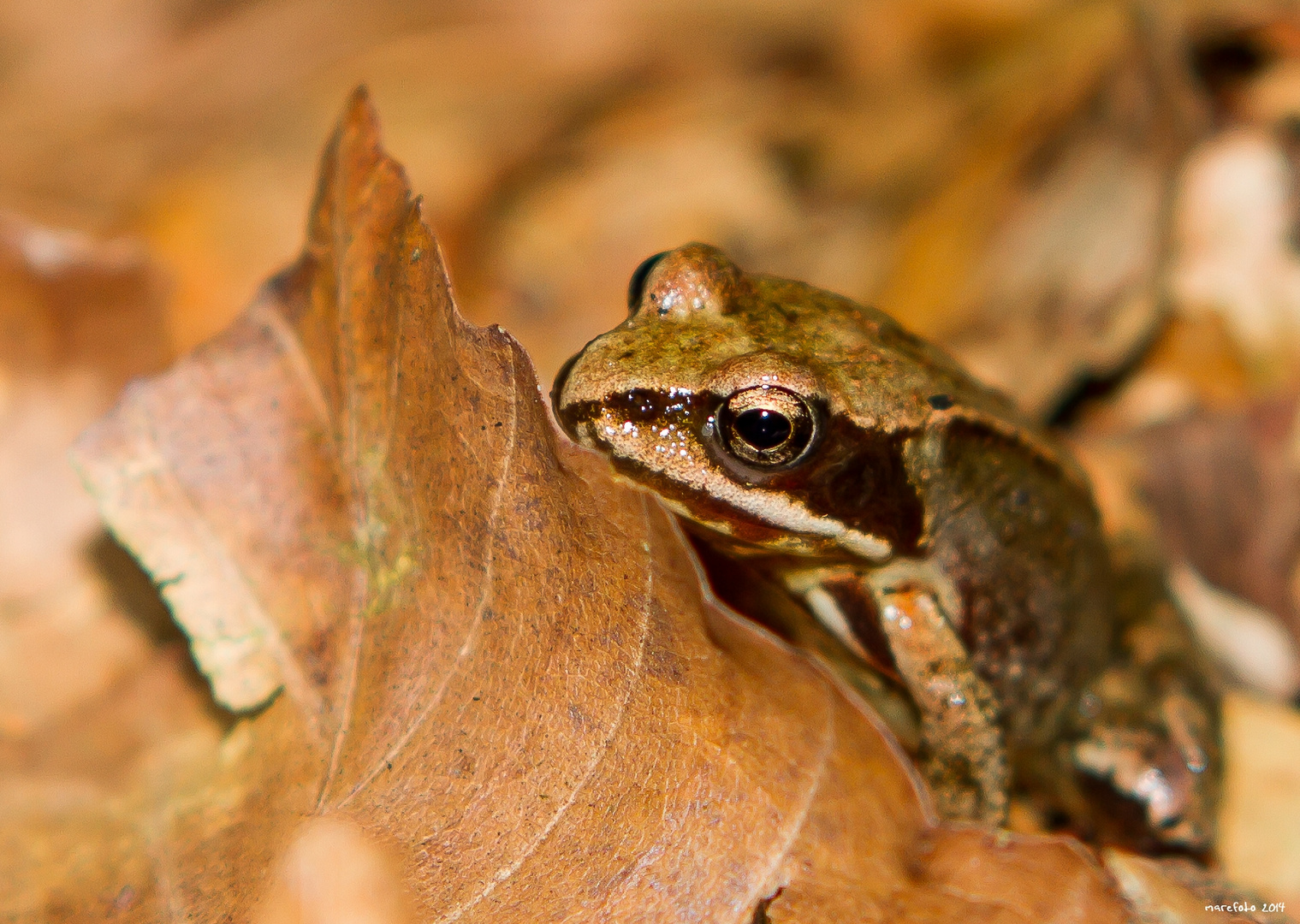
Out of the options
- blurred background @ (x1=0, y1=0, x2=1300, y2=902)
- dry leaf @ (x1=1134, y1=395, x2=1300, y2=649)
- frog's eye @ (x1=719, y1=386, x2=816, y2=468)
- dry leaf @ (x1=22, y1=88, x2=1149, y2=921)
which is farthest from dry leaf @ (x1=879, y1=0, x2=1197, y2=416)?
dry leaf @ (x1=22, y1=88, x2=1149, y2=921)

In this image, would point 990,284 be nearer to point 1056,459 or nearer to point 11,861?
point 1056,459

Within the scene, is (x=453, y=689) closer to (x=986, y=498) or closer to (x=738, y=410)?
(x=738, y=410)

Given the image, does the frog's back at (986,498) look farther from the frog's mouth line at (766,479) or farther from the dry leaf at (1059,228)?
the dry leaf at (1059,228)

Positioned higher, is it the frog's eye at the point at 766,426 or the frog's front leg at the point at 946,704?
the frog's eye at the point at 766,426

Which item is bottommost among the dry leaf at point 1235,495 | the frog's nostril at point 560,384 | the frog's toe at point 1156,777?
the frog's toe at point 1156,777

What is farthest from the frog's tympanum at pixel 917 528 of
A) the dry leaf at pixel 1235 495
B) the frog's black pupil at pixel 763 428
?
the dry leaf at pixel 1235 495

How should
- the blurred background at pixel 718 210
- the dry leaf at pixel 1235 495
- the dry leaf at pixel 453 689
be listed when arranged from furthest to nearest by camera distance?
the dry leaf at pixel 1235 495 < the blurred background at pixel 718 210 < the dry leaf at pixel 453 689

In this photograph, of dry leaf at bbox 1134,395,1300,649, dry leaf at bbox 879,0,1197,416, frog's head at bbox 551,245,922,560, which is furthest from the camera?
dry leaf at bbox 879,0,1197,416

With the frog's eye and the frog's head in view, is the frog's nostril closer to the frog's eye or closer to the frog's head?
the frog's head

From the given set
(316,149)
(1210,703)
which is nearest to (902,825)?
(1210,703)
